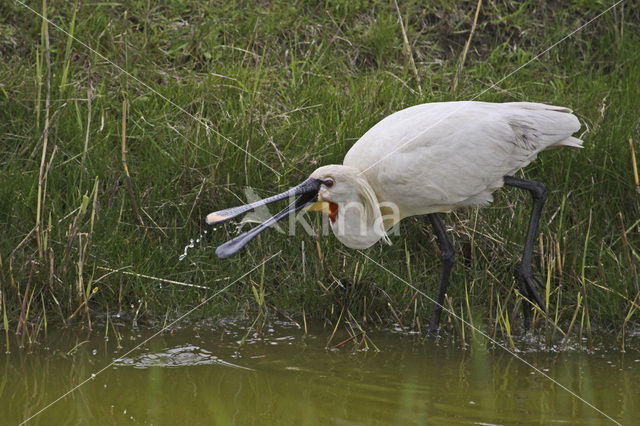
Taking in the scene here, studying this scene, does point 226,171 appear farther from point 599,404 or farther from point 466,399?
point 599,404

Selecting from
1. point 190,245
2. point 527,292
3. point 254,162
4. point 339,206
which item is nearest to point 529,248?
point 527,292

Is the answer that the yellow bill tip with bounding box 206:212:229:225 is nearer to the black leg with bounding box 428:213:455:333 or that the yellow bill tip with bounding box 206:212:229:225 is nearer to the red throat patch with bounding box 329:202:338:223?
the red throat patch with bounding box 329:202:338:223

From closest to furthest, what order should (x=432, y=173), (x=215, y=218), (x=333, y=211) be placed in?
(x=215, y=218) → (x=432, y=173) → (x=333, y=211)

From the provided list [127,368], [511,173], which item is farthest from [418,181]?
[127,368]

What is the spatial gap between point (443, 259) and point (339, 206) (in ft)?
2.12

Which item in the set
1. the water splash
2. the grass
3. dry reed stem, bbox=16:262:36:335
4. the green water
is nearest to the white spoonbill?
the grass

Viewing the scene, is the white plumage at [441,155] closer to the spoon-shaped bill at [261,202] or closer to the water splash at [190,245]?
the spoon-shaped bill at [261,202]

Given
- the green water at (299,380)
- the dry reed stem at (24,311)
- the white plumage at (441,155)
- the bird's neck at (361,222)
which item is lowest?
the green water at (299,380)

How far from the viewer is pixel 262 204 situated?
4.73 metres

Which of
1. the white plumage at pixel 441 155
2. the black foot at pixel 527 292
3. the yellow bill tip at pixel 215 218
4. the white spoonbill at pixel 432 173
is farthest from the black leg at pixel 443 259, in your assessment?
the yellow bill tip at pixel 215 218

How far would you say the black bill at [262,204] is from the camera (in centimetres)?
470

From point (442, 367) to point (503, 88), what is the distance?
2354 millimetres

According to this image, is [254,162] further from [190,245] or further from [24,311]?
[24,311]

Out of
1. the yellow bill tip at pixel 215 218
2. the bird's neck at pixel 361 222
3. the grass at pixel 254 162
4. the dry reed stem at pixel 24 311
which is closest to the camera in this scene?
the dry reed stem at pixel 24 311
